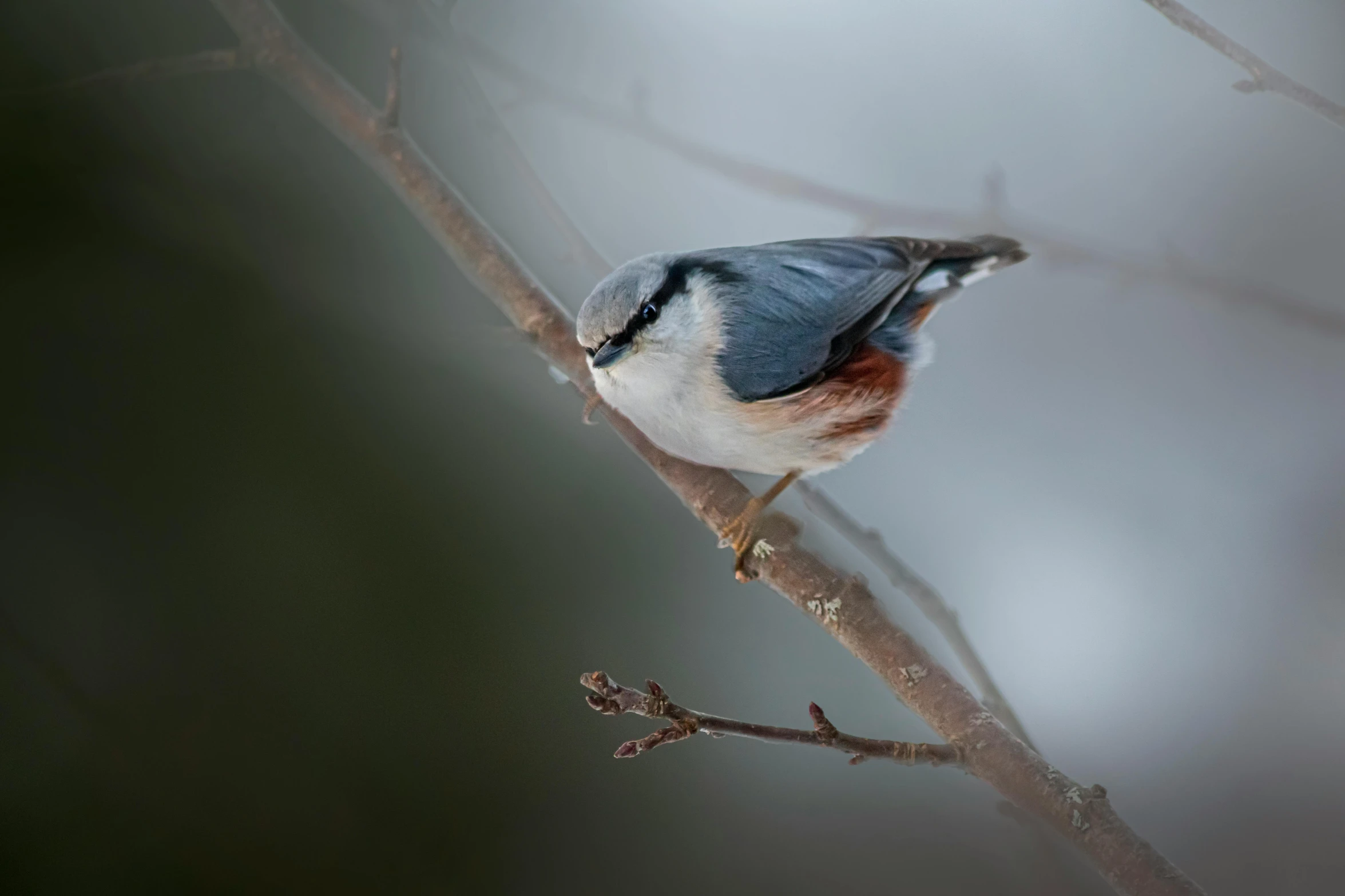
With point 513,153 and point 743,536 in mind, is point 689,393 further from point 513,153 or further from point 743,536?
point 513,153

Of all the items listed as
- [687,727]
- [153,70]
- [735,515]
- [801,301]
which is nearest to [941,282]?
[801,301]

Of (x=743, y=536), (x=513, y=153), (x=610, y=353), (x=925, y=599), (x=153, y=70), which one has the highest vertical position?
(x=153, y=70)

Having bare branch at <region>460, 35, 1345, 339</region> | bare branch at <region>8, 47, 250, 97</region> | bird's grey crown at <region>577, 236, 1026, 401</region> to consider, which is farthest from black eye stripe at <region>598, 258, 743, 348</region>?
bare branch at <region>8, 47, 250, 97</region>

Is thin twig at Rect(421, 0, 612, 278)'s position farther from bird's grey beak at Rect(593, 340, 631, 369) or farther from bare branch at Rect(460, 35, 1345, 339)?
bird's grey beak at Rect(593, 340, 631, 369)

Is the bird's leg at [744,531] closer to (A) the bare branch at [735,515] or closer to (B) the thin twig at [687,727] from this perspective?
(A) the bare branch at [735,515]

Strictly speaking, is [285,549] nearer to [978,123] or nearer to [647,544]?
[647,544]

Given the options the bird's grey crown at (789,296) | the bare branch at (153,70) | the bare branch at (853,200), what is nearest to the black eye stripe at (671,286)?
the bird's grey crown at (789,296)
